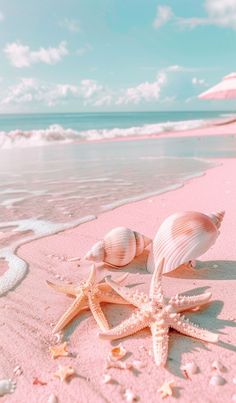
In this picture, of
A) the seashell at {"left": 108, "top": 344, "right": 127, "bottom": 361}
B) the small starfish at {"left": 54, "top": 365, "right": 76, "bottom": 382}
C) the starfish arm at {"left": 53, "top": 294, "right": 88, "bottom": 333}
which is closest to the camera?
the small starfish at {"left": 54, "top": 365, "right": 76, "bottom": 382}

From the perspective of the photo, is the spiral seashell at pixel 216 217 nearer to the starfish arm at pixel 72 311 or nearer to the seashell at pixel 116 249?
the seashell at pixel 116 249

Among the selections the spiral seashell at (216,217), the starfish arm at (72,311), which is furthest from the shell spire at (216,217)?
the starfish arm at (72,311)

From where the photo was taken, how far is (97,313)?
2.33m

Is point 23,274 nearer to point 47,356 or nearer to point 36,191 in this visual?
point 47,356

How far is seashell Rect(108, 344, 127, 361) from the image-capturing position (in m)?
2.01

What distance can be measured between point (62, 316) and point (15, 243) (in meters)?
1.83

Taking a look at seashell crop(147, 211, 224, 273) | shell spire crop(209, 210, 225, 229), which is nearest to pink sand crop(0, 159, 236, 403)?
seashell crop(147, 211, 224, 273)

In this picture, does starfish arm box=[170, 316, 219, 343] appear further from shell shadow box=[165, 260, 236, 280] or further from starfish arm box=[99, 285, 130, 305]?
shell shadow box=[165, 260, 236, 280]

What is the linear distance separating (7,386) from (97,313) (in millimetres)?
663

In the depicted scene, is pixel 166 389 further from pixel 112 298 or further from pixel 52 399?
pixel 112 298

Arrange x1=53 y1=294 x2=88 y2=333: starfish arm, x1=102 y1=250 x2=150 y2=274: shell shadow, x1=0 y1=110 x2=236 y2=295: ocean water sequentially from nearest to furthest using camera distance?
x1=53 y1=294 x2=88 y2=333: starfish arm → x1=102 y1=250 x2=150 y2=274: shell shadow → x1=0 y1=110 x2=236 y2=295: ocean water

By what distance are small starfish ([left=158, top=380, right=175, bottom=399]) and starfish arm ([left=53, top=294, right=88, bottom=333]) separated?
2.46ft

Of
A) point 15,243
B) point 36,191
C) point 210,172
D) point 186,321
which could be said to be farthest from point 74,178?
point 186,321

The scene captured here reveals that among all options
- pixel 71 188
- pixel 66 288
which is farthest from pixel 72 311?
pixel 71 188
